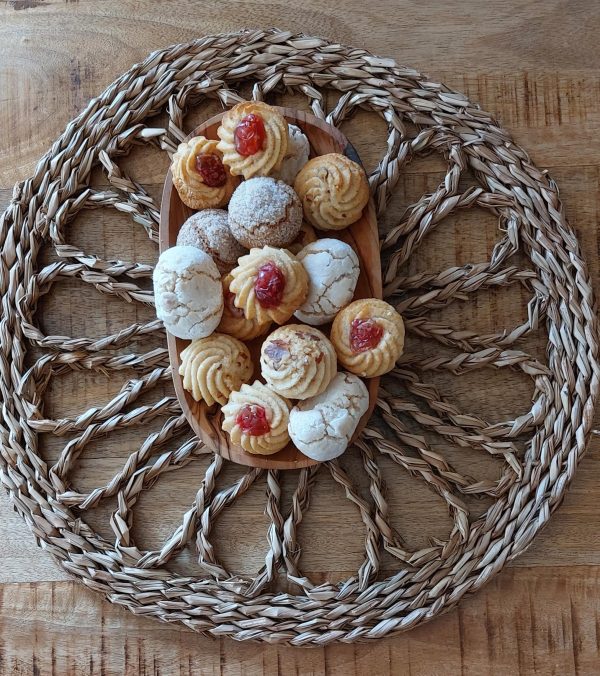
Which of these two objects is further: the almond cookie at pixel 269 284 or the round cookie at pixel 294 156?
the round cookie at pixel 294 156

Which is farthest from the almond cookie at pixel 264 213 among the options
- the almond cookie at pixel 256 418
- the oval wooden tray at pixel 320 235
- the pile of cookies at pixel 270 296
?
the almond cookie at pixel 256 418

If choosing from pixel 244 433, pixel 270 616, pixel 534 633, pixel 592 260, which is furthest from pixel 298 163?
pixel 534 633

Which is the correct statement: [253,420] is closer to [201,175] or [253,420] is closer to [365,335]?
[365,335]

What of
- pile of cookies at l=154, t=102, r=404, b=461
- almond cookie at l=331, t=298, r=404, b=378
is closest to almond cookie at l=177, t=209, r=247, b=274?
pile of cookies at l=154, t=102, r=404, b=461

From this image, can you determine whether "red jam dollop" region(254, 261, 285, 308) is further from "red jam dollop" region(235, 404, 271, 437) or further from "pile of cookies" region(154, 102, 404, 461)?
"red jam dollop" region(235, 404, 271, 437)

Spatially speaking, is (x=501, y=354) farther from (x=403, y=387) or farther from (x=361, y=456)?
(x=361, y=456)

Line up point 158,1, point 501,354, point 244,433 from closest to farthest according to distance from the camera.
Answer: point 244,433 → point 501,354 → point 158,1

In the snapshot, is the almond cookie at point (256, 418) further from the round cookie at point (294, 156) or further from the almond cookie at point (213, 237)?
the round cookie at point (294, 156)
